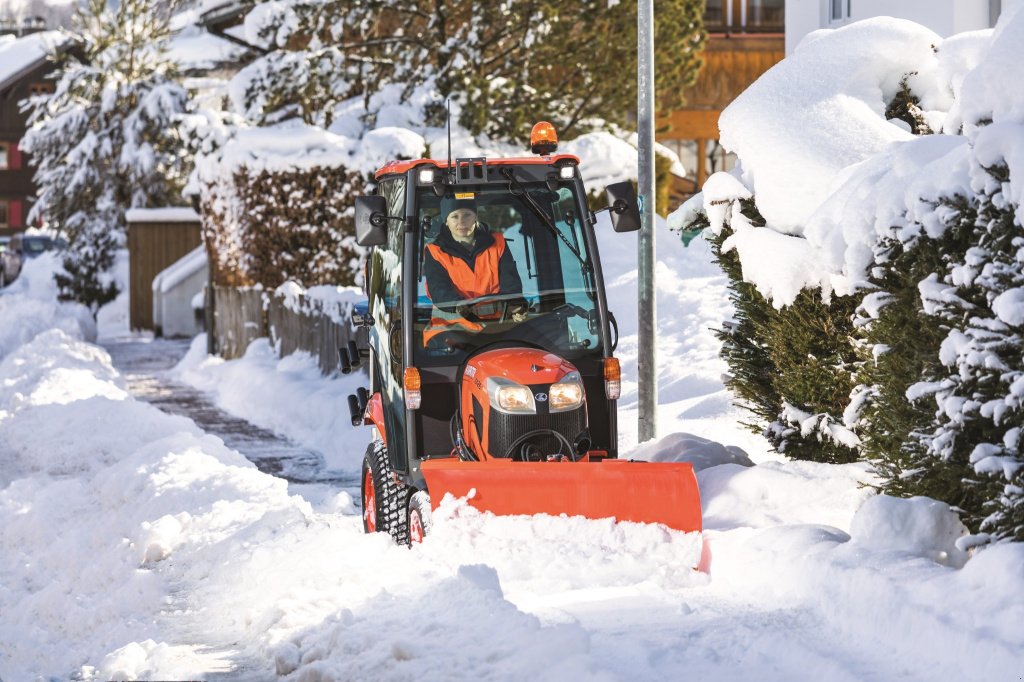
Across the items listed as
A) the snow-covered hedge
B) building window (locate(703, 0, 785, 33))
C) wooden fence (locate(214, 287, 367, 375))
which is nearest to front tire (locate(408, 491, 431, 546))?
the snow-covered hedge

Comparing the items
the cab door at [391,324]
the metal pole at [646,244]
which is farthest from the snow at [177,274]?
the cab door at [391,324]

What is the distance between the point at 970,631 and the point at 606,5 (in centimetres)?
1832

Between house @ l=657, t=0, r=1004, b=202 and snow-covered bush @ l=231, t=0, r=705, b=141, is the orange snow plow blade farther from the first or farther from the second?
house @ l=657, t=0, r=1004, b=202

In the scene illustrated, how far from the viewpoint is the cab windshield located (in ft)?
28.5

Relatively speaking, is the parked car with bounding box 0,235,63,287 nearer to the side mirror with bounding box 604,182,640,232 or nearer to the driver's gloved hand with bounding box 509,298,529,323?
the driver's gloved hand with bounding box 509,298,529,323

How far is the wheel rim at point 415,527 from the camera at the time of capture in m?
8.12

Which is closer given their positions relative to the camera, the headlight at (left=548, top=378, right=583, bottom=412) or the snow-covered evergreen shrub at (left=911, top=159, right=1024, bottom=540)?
the snow-covered evergreen shrub at (left=911, top=159, right=1024, bottom=540)

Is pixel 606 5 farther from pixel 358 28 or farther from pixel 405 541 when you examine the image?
pixel 405 541

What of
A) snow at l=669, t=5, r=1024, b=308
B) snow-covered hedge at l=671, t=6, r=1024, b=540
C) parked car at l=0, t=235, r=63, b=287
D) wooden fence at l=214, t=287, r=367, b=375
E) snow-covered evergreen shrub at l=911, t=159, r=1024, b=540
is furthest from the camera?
parked car at l=0, t=235, r=63, b=287

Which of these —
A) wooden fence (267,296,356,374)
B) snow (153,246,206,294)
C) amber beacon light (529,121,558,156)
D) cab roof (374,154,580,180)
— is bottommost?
snow (153,246,206,294)

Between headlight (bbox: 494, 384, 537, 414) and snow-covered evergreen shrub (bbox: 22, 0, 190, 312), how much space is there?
99.3ft

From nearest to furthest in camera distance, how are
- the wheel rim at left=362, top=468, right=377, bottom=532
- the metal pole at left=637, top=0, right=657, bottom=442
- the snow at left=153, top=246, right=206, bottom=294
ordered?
the wheel rim at left=362, top=468, right=377, bottom=532
the metal pole at left=637, top=0, right=657, bottom=442
the snow at left=153, top=246, right=206, bottom=294

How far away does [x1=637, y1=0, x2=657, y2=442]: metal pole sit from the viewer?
12516 millimetres

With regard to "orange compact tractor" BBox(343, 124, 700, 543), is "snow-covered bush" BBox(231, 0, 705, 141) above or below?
above
